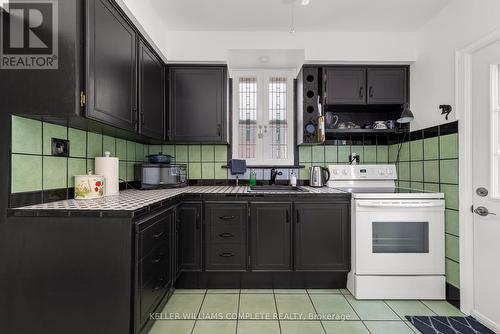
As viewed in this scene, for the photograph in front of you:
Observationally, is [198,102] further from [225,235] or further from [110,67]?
[225,235]

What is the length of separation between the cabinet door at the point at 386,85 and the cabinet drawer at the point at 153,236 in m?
2.26

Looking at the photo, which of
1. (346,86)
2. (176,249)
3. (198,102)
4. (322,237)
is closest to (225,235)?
(176,249)

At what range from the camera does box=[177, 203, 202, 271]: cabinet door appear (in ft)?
7.29

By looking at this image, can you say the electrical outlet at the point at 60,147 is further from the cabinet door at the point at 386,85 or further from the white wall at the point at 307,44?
the cabinet door at the point at 386,85

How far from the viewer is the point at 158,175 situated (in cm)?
244

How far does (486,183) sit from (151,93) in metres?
2.65

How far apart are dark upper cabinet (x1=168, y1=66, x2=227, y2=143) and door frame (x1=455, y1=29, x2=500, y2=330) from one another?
77.2 inches

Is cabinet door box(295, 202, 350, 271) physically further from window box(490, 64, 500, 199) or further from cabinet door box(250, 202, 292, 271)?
window box(490, 64, 500, 199)

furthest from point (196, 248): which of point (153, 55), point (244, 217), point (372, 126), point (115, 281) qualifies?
point (372, 126)

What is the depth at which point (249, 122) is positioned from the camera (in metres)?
2.97

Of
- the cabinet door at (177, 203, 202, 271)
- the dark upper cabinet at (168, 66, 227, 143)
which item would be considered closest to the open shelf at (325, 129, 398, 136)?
the dark upper cabinet at (168, 66, 227, 143)

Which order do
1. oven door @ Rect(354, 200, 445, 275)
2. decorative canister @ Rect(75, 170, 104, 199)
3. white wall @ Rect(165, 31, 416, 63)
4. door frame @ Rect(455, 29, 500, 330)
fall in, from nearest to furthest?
1. decorative canister @ Rect(75, 170, 104, 199)
2. door frame @ Rect(455, 29, 500, 330)
3. oven door @ Rect(354, 200, 445, 275)
4. white wall @ Rect(165, 31, 416, 63)

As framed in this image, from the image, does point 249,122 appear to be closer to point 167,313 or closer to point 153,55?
point 153,55

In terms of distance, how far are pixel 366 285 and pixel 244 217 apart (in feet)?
3.76
